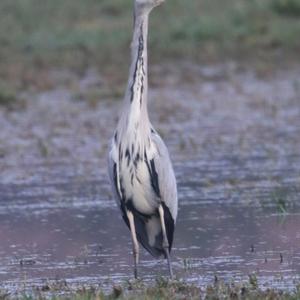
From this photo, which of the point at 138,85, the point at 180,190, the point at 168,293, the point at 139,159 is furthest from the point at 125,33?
the point at 168,293

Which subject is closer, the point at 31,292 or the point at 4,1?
the point at 31,292

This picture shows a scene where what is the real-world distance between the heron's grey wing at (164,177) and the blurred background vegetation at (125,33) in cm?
1157

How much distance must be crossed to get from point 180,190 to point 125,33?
12.7 metres

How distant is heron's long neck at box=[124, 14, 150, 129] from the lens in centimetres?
776

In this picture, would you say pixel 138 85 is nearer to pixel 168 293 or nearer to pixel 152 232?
pixel 152 232

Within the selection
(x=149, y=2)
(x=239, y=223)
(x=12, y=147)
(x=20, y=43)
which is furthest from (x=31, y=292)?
(x=20, y=43)

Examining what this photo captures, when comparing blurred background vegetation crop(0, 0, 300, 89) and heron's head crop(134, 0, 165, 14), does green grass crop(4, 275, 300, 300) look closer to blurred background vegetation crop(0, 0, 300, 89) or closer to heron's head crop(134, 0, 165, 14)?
heron's head crop(134, 0, 165, 14)

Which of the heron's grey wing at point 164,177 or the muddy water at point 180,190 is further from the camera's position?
the muddy water at point 180,190

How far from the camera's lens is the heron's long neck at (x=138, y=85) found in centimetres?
776

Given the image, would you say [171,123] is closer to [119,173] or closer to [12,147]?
[12,147]

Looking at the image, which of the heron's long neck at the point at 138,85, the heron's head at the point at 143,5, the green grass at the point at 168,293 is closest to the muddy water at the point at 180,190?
the green grass at the point at 168,293

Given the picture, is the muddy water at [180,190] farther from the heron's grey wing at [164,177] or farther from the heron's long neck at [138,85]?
the heron's long neck at [138,85]

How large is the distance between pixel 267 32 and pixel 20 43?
453cm

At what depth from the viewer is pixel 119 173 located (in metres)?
7.76
